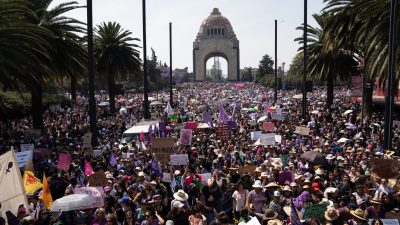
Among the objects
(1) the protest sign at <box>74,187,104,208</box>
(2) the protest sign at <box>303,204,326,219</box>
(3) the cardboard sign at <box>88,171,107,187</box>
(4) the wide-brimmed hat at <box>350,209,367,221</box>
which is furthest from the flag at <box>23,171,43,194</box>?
(4) the wide-brimmed hat at <box>350,209,367,221</box>

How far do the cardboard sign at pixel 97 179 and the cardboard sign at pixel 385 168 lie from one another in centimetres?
579

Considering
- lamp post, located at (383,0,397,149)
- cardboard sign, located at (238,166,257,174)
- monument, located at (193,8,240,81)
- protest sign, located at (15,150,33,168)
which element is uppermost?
monument, located at (193,8,240,81)

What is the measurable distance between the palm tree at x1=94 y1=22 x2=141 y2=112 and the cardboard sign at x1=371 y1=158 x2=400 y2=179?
3150 cm

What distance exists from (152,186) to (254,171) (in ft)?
10.3

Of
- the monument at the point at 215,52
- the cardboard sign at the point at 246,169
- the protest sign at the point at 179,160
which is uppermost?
the monument at the point at 215,52

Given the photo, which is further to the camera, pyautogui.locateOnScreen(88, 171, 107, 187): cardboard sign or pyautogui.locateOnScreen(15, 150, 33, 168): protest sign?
pyautogui.locateOnScreen(15, 150, 33, 168): protest sign

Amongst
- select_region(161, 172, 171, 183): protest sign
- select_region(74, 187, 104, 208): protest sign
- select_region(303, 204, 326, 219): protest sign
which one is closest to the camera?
select_region(303, 204, 326, 219): protest sign

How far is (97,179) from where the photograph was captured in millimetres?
11195

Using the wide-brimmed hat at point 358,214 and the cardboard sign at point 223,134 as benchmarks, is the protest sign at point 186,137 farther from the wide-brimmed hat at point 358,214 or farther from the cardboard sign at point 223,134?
the wide-brimmed hat at point 358,214

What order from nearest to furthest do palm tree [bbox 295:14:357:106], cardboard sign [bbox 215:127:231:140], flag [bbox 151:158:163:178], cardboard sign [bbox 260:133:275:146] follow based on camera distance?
flag [bbox 151:158:163:178] < cardboard sign [bbox 260:133:275:146] < cardboard sign [bbox 215:127:231:140] < palm tree [bbox 295:14:357:106]

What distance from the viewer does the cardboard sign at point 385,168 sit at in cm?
1170

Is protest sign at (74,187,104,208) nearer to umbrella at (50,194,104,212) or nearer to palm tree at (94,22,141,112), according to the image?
umbrella at (50,194,104,212)

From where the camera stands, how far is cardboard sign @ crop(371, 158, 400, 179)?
11703 mm

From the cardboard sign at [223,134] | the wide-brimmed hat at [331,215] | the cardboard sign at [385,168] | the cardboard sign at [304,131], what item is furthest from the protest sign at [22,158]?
the cardboard sign at [304,131]
